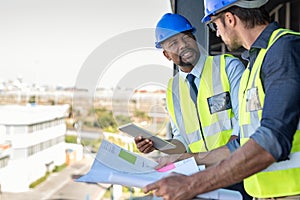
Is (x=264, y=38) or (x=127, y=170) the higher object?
(x=264, y=38)

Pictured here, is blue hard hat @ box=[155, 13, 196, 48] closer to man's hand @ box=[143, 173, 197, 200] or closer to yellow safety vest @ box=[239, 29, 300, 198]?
yellow safety vest @ box=[239, 29, 300, 198]

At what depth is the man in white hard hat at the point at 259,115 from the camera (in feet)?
2.47

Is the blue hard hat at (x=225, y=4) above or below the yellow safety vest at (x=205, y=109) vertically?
above

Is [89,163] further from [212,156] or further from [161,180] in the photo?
[212,156]

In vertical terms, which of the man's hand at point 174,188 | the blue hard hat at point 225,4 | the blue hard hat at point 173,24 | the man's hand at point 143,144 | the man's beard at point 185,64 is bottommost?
the man's hand at point 174,188

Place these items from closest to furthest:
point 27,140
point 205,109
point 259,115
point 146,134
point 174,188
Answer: point 174,188 < point 259,115 < point 146,134 < point 205,109 < point 27,140

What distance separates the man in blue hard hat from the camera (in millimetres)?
1301

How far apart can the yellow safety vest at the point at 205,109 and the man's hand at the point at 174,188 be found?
50 centimetres

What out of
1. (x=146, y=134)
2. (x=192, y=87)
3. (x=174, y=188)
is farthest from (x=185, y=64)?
(x=174, y=188)

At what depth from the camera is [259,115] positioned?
34.9 inches

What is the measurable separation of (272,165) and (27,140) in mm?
11099

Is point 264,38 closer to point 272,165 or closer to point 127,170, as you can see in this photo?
point 272,165

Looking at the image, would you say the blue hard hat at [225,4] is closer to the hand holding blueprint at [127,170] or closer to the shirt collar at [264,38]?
the shirt collar at [264,38]

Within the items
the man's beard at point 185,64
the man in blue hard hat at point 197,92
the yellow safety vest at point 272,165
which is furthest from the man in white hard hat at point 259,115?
the man's beard at point 185,64
